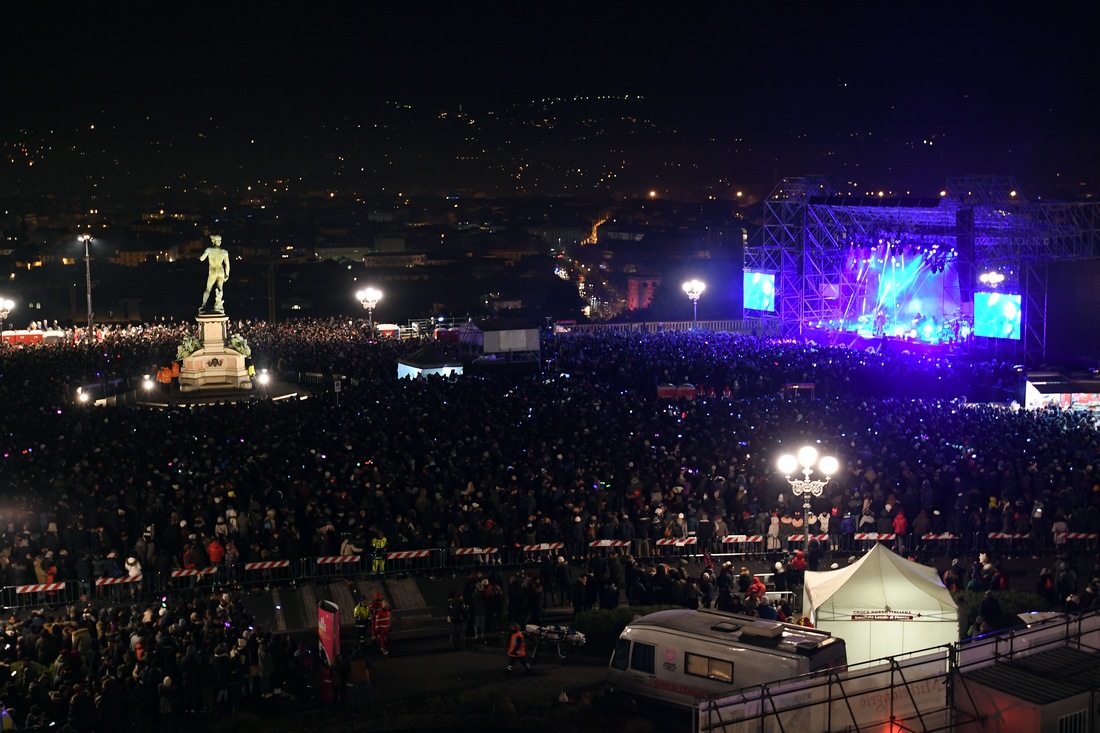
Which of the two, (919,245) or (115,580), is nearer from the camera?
(115,580)

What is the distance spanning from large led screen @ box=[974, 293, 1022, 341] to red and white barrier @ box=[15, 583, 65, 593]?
31.9 meters

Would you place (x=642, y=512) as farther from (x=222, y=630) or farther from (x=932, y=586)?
(x=222, y=630)

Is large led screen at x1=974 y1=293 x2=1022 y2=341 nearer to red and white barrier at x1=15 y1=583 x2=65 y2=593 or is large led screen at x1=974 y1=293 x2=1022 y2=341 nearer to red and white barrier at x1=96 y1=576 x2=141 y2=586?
red and white barrier at x1=96 y1=576 x2=141 y2=586

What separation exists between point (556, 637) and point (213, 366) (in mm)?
24358

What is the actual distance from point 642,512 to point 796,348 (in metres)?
21.7

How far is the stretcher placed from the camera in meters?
13.0

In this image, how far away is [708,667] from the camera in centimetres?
1055

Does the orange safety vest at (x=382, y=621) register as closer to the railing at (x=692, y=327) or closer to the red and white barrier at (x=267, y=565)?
the red and white barrier at (x=267, y=565)

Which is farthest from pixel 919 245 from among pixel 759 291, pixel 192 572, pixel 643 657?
pixel 643 657

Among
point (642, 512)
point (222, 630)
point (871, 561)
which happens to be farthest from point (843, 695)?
point (642, 512)

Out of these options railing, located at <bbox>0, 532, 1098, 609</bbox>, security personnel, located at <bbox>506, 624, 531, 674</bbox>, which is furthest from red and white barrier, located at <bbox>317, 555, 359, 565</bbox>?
security personnel, located at <bbox>506, 624, 531, 674</bbox>

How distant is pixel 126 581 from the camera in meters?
15.6

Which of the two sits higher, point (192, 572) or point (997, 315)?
point (997, 315)

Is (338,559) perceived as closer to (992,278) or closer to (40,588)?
(40,588)
